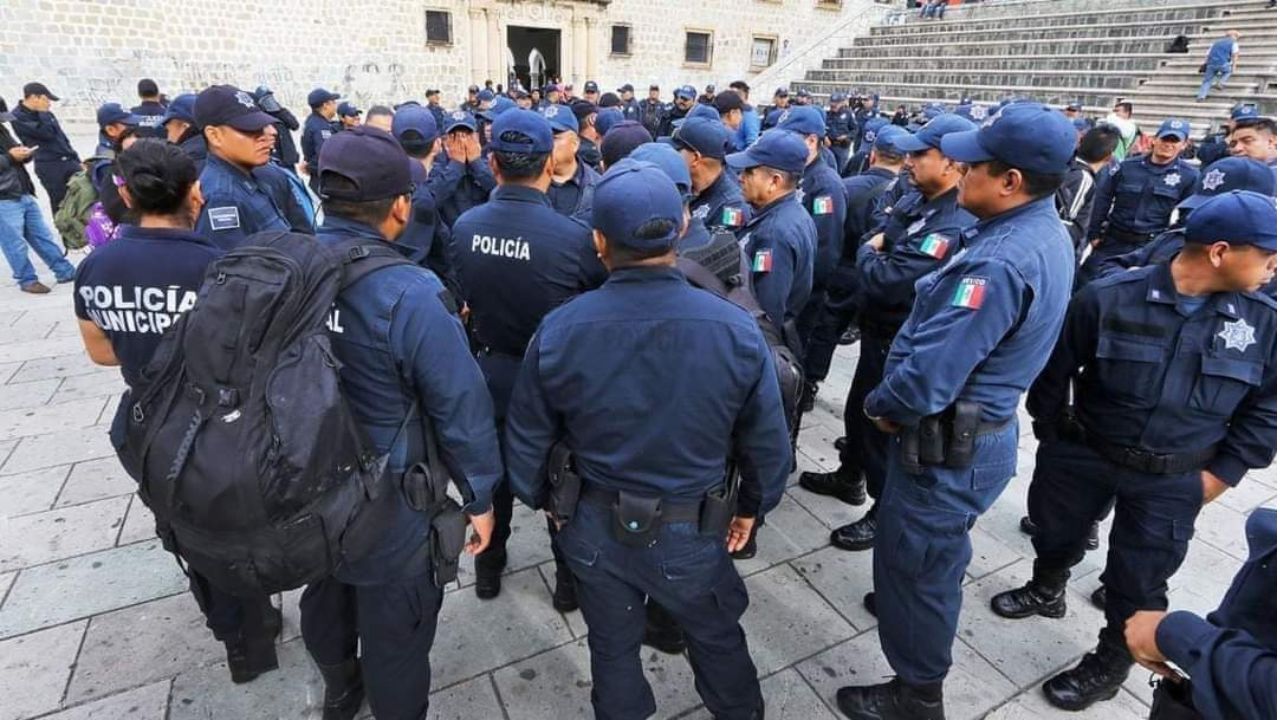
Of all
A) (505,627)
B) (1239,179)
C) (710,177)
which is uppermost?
(1239,179)

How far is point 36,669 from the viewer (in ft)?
7.90

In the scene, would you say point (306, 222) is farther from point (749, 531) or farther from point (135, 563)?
point (749, 531)

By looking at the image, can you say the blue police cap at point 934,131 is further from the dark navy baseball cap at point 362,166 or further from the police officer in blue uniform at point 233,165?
the police officer in blue uniform at point 233,165

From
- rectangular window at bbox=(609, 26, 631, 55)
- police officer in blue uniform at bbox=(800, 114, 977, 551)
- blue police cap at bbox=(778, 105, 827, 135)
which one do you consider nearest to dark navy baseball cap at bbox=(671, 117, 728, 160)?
police officer in blue uniform at bbox=(800, 114, 977, 551)

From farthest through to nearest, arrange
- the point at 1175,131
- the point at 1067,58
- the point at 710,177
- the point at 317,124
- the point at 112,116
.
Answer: the point at 1067,58 → the point at 317,124 → the point at 1175,131 → the point at 112,116 → the point at 710,177

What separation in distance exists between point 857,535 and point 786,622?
2.39 feet

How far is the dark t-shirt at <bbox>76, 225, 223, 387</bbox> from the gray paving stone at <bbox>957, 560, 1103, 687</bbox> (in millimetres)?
3122

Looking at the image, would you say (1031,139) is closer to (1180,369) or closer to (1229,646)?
(1180,369)

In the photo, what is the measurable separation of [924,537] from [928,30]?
85.5ft

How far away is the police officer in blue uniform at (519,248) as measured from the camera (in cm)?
248

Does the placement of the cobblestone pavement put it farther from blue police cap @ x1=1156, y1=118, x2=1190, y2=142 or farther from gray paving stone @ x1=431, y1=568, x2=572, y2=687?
blue police cap @ x1=1156, y1=118, x2=1190, y2=142

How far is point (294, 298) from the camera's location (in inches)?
59.2

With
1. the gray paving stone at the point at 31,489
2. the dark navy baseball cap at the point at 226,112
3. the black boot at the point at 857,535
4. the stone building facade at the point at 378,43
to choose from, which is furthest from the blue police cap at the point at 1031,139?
the stone building facade at the point at 378,43

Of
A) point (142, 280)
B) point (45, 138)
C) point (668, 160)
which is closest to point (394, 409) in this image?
point (142, 280)
